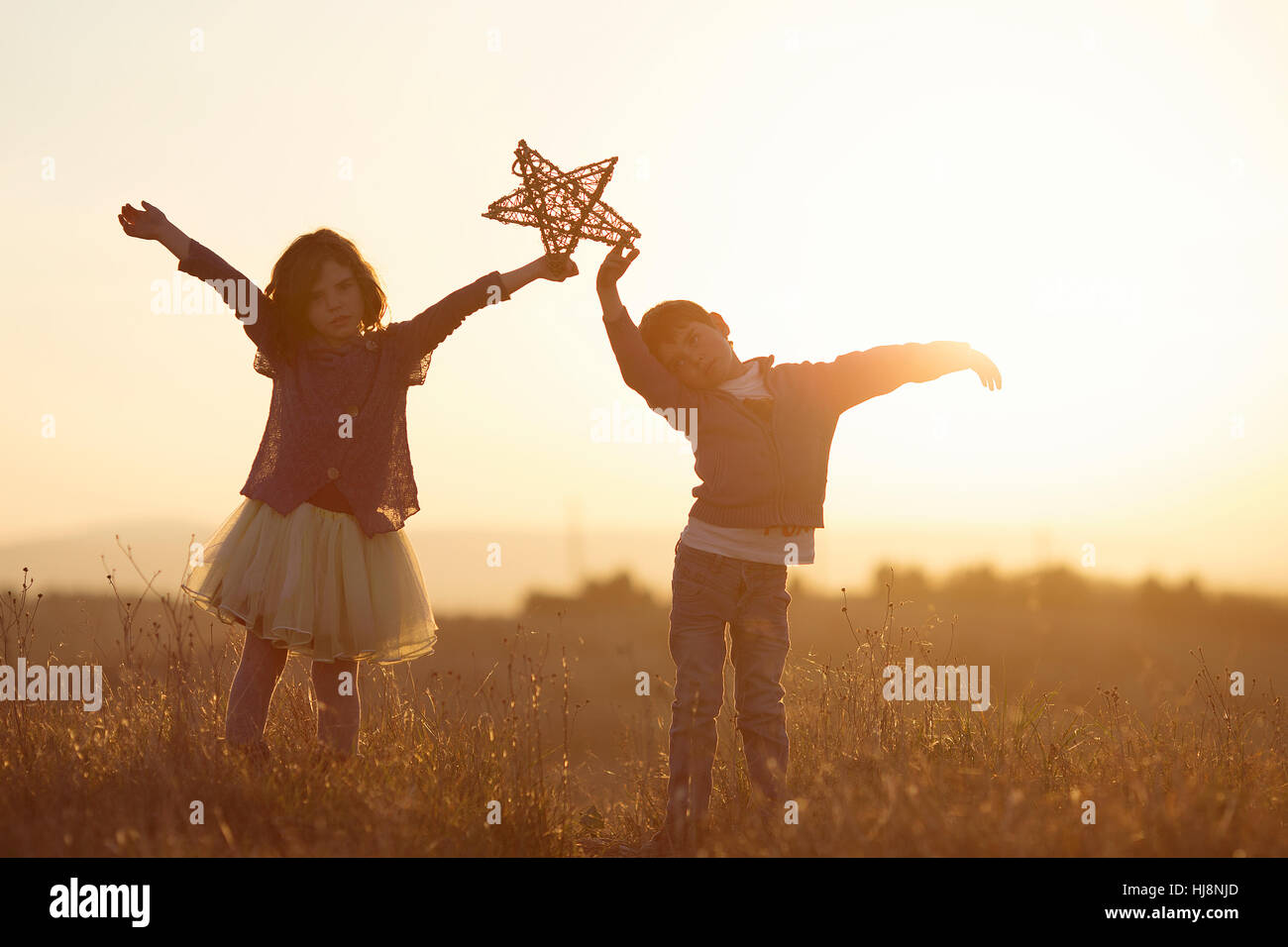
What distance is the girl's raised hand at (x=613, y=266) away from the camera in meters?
4.53

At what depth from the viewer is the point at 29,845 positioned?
3.46m

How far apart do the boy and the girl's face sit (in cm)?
110

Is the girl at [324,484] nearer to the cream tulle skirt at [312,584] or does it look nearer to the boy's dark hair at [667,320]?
the cream tulle skirt at [312,584]

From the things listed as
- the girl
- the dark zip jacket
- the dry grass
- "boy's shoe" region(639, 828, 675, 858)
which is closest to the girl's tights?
the girl

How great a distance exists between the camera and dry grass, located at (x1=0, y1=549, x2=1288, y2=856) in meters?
3.47

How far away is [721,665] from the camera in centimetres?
439

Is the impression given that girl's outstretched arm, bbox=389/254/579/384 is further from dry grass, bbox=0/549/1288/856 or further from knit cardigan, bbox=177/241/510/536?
dry grass, bbox=0/549/1288/856

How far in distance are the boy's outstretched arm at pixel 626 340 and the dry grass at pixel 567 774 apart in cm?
121

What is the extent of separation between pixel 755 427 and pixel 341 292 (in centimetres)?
189

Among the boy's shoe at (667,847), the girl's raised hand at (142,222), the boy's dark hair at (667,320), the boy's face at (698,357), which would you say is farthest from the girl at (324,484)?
the boy's shoe at (667,847)
